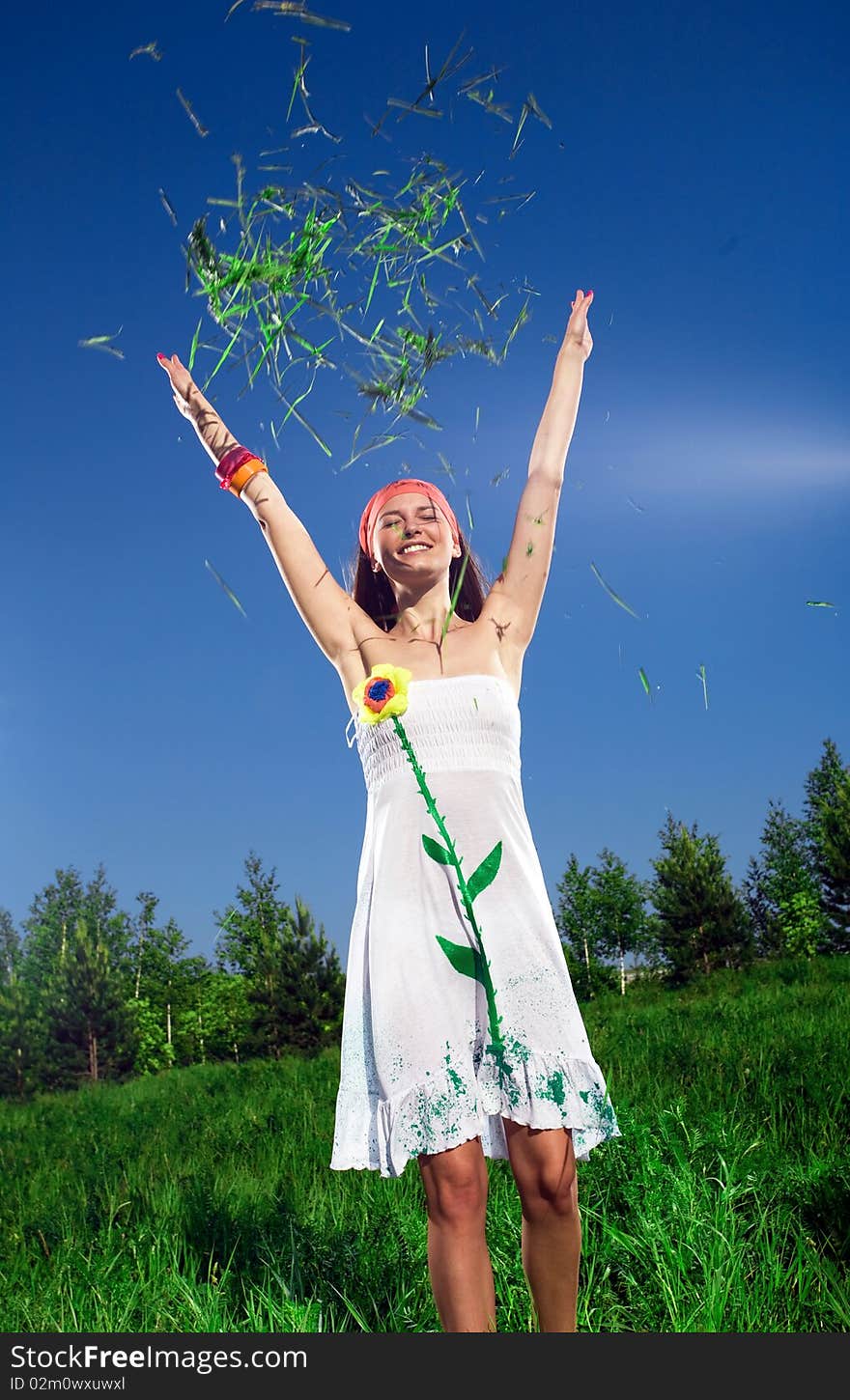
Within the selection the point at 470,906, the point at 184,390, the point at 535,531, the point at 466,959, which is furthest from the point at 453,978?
the point at 184,390

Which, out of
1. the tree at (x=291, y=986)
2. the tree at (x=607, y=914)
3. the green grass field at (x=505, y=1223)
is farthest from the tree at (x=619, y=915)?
the green grass field at (x=505, y=1223)

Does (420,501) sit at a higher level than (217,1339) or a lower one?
higher

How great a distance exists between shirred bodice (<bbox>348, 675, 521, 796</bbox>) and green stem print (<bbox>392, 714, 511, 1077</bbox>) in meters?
0.09

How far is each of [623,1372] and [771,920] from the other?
110 feet

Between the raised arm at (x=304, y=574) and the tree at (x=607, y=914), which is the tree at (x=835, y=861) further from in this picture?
the raised arm at (x=304, y=574)

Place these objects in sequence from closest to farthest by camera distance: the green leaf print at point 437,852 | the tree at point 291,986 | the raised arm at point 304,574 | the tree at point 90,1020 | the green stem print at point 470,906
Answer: the green stem print at point 470,906, the green leaf print at point 437,852, the raised arm at point 304,574, the tree at point 291,986, the tree at point 90,1020

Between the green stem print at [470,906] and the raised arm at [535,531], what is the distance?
0.65 meters

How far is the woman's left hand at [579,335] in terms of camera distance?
3264 mm

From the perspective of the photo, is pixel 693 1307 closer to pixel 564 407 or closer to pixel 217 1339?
pixel 217 1339

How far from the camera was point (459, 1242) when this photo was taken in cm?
221

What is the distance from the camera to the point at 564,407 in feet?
10.4

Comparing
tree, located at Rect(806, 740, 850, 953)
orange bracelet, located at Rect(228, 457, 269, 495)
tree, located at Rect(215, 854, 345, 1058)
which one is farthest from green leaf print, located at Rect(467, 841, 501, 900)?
tree, located at Rect(806, 740, 850, 953)

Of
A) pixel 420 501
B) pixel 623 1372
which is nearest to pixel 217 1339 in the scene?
pixel 623 1372

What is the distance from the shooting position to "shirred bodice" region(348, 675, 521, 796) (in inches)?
103
